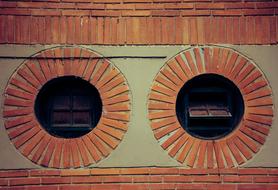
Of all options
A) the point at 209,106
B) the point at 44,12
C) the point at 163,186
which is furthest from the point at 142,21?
the point at 163,186

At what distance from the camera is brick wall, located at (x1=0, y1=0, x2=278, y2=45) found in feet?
14.0

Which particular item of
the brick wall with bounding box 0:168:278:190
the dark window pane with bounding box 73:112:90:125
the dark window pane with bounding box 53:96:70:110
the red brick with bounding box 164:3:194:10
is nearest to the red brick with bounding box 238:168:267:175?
the brick wall with bounding box 0:168:278:190

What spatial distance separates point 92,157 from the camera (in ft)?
13.5

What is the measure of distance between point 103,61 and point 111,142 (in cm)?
79

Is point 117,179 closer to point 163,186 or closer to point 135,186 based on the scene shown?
point 135,186

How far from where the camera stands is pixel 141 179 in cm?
410

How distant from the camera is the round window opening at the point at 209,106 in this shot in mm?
4273

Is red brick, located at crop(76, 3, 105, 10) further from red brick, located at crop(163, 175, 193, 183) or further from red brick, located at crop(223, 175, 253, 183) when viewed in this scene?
red brick, located at crop(223, 175, 253, 183)

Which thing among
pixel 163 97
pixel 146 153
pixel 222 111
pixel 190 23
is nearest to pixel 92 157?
pixel 146 153

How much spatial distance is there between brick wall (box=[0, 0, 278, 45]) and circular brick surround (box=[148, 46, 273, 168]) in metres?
0.20

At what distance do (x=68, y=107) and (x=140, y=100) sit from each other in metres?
0.72

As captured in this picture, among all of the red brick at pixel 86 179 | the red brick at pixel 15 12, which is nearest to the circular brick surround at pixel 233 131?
the red brick at pixel 86 179

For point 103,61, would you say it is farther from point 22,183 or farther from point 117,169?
point 22,183

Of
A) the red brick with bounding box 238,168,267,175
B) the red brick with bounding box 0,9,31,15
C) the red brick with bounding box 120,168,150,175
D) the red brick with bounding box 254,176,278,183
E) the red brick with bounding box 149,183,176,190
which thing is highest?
the red brick with bounding box 0,9,31,15
